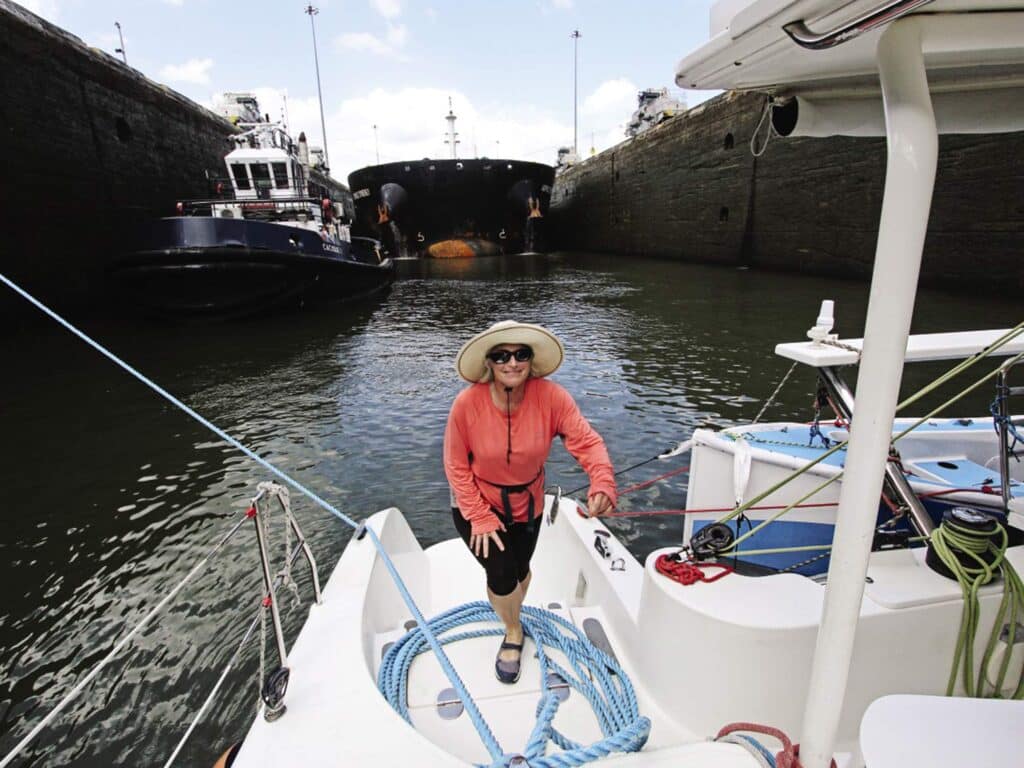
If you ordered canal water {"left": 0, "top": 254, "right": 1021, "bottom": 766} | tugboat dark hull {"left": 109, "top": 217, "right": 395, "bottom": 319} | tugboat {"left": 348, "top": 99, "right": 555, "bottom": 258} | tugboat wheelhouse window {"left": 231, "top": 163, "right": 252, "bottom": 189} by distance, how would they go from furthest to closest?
tugboat {"left": 348, "top": 99, "right": 555, "bottom": 258}
tugboat wheelhouse window {"left": 231, "top": 163, "right": 252, "bottom": 189}
tugboat dark hull {"left": 109, "top": 217, "right": 395, "bottom": 319}
canal water {"left": 0, "top": 254, "right": 1021, "bottom": 766}

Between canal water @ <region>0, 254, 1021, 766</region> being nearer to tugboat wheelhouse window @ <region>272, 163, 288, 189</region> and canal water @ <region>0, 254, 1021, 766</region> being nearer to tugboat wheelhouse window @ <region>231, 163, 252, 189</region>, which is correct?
tugboat wheelhouse window @ <region>272, 163, 288, 189</region>

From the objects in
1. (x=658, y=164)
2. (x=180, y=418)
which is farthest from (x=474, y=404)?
(x=658, y=164)

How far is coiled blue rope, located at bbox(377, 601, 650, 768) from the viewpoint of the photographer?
5.22 feet

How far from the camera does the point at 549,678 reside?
224 centimetres

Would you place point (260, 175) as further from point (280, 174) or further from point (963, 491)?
point (963, 491)

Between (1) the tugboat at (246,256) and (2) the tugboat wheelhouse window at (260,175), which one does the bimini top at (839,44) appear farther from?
(2) the tugboat wheelhouse window at (260,175)

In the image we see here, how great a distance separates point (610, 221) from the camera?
103 feet

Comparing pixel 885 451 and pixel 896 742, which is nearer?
pixel 885 451

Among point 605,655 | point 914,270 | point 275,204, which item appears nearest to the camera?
point 914,270

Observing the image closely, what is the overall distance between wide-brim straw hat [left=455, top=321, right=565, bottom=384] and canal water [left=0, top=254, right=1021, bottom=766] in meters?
1.18

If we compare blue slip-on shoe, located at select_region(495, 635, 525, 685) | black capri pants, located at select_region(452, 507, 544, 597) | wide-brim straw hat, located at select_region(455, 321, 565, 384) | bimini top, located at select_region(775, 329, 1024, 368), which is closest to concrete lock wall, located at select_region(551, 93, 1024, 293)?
bimini top, located at select_region(775, 329, 1024, 368)

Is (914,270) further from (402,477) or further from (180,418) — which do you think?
(180,418)

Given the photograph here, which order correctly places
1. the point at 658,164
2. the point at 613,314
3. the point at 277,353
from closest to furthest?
the point at 277,353 → the point at 613,314 → the point at 658,164

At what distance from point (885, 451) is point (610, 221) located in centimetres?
3218
